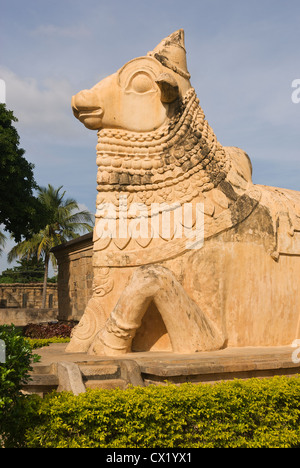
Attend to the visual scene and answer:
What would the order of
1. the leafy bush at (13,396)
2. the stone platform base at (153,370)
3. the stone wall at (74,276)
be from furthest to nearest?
1. the stone wall at (74,276)
2. the stone platform base at (153,370)
3. the leafy bush at (13,396)

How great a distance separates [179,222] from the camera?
5.11 metres

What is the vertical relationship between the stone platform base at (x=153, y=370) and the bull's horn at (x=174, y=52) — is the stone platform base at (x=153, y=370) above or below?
below

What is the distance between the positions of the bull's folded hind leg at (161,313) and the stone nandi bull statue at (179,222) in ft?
0.10

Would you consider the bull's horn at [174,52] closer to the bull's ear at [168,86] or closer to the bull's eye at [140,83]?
the bull's eye at [140,83]

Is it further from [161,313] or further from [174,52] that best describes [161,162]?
[161,313]

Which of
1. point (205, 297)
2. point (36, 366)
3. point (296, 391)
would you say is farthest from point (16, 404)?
point (205, 297)

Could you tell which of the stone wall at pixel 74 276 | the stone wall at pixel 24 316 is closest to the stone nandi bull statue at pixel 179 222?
the stone wall at pixel 74 276

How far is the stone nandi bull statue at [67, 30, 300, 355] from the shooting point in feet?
16.5

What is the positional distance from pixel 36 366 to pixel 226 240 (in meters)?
2.34

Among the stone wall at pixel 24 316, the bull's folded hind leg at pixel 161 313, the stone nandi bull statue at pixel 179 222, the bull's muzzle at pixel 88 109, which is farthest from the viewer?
the stone wall at pixel 24 316

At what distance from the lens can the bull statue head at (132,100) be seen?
5.40m

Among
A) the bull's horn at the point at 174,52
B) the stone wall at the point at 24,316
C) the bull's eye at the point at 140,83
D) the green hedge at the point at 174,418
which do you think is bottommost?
the stone wall at the point at 24,316

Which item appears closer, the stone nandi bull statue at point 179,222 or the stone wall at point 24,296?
the stone nandi bull statue at point 179,222

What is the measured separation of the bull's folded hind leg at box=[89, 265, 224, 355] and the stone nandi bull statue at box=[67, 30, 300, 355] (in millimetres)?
30
